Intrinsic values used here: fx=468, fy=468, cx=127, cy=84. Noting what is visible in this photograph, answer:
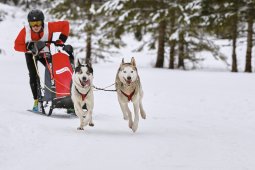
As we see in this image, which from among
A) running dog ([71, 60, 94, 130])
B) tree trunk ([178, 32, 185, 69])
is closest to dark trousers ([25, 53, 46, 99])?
running dog ([71, 60, 94, 130])

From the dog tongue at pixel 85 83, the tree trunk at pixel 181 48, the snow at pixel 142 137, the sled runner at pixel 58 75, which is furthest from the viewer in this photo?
the tree trunk at pixel 181 48

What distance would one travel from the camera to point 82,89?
717cm

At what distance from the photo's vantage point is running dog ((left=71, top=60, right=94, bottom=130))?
7.09 meters

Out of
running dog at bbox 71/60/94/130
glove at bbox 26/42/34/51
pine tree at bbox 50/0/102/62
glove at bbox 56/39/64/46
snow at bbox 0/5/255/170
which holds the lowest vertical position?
snow at bbox 0/5/255/170

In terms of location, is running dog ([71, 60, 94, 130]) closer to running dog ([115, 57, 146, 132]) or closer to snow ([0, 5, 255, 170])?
snow ([0, 5, 255, 170])

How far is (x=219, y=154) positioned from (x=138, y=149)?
3.22ft

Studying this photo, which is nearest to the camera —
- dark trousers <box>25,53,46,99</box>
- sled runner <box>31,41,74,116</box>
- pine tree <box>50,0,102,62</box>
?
sled runner <box>31,41,74,116</box>

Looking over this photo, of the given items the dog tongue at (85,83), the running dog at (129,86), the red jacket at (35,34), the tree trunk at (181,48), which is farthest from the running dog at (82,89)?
the tree trunk at (181,48)

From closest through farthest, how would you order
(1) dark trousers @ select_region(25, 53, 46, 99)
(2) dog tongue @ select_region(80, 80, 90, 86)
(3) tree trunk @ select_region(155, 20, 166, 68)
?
1. (2) dog tongue @ select_region(80, 80, 90, 86)
2. (1) dark trousers @ select_region(25, 53, 46, 99)
3. (3) tree trunk @ select_region(155, 20, 166, 68)

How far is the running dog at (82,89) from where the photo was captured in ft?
23.2

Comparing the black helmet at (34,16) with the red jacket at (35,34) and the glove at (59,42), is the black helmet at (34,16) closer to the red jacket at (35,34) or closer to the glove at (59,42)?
the red jacket at (35,34)

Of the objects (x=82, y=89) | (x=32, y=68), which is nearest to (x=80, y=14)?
(x=32, y=68)

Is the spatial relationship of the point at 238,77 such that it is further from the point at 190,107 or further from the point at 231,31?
the point at 190,107

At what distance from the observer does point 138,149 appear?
577cm
